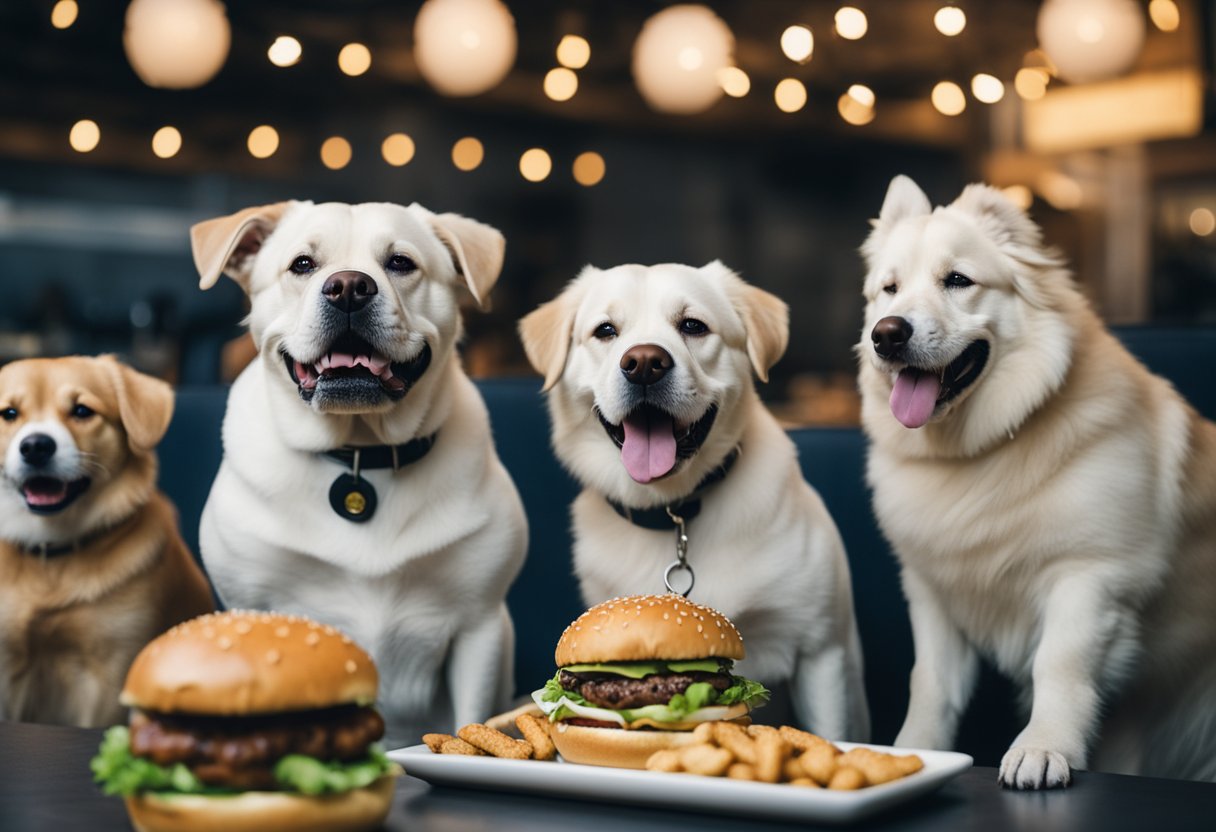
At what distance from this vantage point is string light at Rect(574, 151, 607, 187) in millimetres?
9250

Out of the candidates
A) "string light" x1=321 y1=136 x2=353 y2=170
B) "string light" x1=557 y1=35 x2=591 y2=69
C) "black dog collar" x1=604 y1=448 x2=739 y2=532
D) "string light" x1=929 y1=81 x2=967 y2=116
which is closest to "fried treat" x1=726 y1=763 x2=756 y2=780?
"black dog collar" x1=604 y1=448 x2=739 y2=532

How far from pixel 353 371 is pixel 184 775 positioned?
1117mm

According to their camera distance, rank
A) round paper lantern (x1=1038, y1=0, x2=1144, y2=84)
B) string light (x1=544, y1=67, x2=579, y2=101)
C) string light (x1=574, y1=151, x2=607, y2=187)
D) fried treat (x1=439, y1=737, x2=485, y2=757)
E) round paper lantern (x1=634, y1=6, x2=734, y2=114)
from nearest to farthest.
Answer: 1. fried treat (x1=439, y1=737, x2=485, y2=757)
2. round paper lantern (x1=1038, y1=0, x2=1144, y2=84)
3. round paper lantern (x1=634, y1=6, x2=734, y2=114)
4. string light (x1=544, y1=67, x2=579, y2=101)
5. string light (x1=574, y1=151, x2=607, y2=187)

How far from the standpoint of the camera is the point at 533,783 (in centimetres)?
144

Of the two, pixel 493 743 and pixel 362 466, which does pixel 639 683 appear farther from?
pixel 362 466

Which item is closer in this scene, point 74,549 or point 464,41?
point 74,549

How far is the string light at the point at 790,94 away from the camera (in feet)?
29.8

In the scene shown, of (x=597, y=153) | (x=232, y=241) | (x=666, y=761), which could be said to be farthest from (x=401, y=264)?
(x=597, y=153)

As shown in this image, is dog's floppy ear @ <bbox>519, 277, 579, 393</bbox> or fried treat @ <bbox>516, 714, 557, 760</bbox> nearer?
fried treat @ <bbox>516, 714, 557, 760</bbox>

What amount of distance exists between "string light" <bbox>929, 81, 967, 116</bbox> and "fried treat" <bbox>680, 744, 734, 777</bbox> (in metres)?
7.25

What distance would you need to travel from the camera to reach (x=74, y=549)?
261 cm

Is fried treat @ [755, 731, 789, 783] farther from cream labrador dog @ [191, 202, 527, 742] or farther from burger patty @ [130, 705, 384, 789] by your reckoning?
cream labrador dog @ [191, 202, 527, 742]

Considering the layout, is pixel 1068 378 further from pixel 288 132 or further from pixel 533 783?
pixel 288 132

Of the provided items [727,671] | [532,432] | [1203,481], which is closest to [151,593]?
[532,432]
